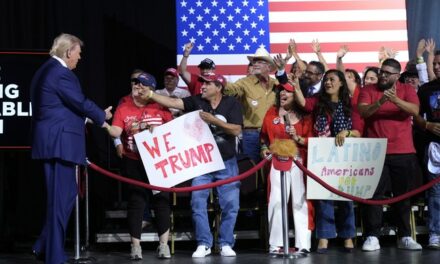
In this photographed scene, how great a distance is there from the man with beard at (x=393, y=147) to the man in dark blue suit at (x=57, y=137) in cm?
262

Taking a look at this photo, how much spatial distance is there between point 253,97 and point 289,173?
1.06 meters

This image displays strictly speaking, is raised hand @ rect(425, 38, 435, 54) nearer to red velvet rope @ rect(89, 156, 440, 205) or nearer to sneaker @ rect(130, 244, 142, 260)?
red velvet rope @ rect(89, 156, 440, 205)

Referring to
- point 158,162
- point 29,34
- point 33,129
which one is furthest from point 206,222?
point 29,34

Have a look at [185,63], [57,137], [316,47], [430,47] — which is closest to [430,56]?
[430,47]

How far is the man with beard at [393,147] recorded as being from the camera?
267 inches

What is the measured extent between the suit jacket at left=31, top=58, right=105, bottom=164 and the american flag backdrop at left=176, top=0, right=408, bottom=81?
332 cm

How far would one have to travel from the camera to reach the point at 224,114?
22.1 feet

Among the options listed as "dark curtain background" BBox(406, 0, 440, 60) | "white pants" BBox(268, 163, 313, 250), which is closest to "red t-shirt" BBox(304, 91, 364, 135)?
"white pants" BBox(268, 163, 313, 250)

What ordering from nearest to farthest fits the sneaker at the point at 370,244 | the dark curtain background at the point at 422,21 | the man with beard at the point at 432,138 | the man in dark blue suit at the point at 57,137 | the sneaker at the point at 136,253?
the man in dark blue suit at the point at 57,137
the sneaker at the point at 136,253
the sneaker at the point at 370,244
the man with beard at the point at 432,138
the dark curtain background at the point at 422,21

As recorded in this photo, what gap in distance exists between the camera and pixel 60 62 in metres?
5.67

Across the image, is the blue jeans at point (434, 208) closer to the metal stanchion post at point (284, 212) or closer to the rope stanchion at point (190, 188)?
the metal stanchion post at point (284, 212)

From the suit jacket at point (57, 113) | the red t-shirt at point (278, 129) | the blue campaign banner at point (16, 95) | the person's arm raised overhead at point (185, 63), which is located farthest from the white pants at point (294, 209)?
the blue campaign banner at point (16, 95)

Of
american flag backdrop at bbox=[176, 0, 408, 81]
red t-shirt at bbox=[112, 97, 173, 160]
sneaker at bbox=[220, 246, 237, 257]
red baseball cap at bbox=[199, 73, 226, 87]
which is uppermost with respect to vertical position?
american flag backdrop at bbox=[176, 0, 408, 81]

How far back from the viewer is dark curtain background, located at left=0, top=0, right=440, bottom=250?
28.3 feet
